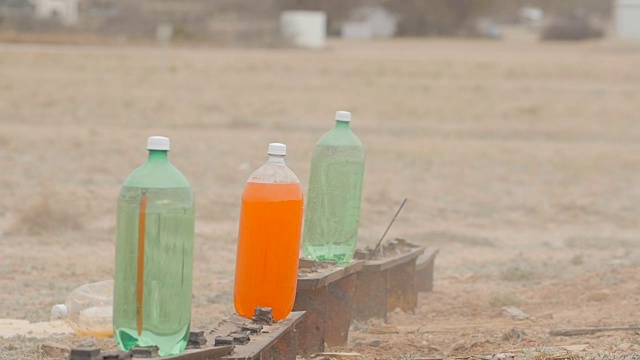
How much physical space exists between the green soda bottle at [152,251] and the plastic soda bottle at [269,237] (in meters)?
0.81

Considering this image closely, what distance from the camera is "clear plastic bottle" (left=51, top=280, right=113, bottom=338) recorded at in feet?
21.8

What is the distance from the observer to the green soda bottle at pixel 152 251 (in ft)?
13.5

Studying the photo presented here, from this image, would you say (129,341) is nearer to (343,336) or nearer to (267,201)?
(267,201)

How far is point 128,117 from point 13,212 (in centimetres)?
856

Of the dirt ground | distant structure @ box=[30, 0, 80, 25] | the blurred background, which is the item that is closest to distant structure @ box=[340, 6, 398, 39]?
the blurred background

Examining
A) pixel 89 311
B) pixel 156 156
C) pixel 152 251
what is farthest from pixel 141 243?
pixel 89 311

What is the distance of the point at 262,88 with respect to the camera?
24.9 metres

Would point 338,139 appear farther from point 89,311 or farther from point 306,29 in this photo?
point 306,29

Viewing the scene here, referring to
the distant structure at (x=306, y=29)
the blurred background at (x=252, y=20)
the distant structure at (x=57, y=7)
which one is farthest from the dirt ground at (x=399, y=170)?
the distant structure at (x=57, y=7)

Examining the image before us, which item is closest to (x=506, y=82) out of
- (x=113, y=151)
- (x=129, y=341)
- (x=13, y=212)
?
(x=113, y=151)

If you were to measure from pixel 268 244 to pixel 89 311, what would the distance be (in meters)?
2.22

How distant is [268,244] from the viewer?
16.3 feet

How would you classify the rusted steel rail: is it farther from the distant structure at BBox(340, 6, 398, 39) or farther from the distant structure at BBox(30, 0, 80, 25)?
the distant structure at BBox(30, 0, 80, 25)

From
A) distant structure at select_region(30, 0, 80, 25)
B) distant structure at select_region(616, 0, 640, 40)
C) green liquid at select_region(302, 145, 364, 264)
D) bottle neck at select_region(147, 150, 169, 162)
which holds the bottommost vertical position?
distant structure at select_region(30, 0, 80, 25)
